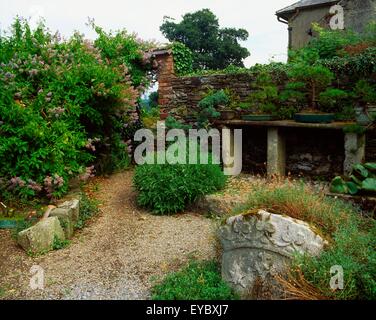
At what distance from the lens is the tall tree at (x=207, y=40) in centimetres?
2005

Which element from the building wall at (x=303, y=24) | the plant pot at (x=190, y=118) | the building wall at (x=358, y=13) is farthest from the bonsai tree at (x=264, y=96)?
the building wall at (x=303, y=24)

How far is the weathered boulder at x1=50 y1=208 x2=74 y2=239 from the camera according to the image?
5242 mm

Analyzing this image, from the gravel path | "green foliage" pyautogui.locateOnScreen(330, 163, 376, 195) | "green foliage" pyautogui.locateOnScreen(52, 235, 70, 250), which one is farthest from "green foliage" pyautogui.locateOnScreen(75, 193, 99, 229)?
"green foliage" pyautogui.locateOnScreen(330, 163, 376, 195)

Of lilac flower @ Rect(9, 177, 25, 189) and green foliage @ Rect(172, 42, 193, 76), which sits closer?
lilac flower @ Rect(9, 177, 25, 189)

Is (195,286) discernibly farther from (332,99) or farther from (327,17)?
(327,17)

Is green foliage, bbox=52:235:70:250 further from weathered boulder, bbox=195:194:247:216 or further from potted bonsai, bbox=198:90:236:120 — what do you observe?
potted bonsai, bbox=198:90:236:120

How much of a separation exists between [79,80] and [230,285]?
4.45 meters

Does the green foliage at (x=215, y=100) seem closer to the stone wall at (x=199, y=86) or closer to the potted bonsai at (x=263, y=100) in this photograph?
the stone wall at (x=199, y=86)

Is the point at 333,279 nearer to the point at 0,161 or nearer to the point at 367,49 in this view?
the point at 0,161

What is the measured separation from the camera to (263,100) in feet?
25.2

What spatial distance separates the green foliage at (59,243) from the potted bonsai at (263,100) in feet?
13.6

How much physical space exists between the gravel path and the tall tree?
15.0 metres

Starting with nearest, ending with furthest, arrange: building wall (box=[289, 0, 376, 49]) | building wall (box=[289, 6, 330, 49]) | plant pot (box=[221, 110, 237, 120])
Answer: plant pot (box=[221, 110, 237, 120])
building wall (box=[289, 0, 376, 49])
building wall (box=[289, 6, 330, 49])

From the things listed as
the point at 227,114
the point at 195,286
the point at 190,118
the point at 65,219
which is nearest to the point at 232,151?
the point at 227,114
